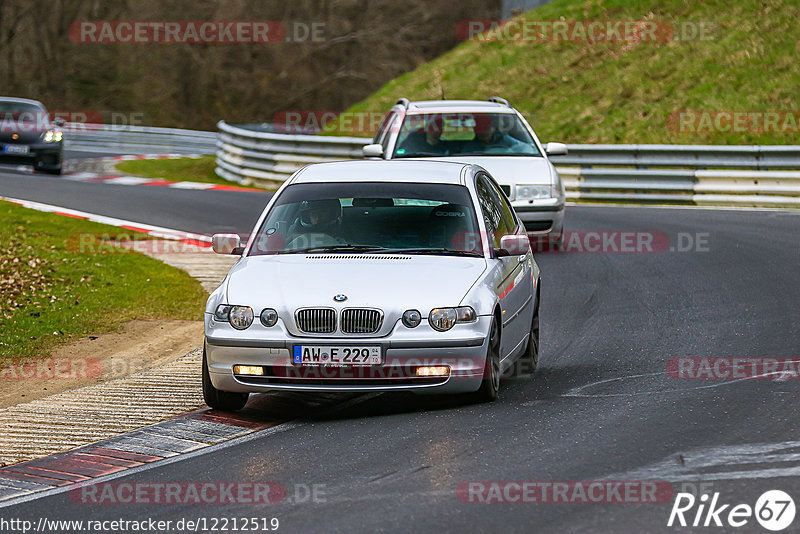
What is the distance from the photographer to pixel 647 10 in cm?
3247

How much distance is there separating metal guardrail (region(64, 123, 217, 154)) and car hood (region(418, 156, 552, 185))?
26.0 meters

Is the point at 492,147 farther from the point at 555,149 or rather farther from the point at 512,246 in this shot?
the point at 512,246

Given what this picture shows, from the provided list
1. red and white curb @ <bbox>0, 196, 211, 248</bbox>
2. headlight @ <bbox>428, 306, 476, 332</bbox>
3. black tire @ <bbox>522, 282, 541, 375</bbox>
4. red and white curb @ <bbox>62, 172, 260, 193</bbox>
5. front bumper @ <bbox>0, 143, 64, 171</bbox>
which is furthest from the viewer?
front bumper @ <bbox>0, 143, 64, 171</bbox>

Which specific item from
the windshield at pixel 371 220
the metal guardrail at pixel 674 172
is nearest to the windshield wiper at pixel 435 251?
the windshield at pixel 371 220

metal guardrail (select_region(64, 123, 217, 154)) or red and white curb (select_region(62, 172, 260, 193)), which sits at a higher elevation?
metal guardrail (select_region(64, 123, 217, 154))

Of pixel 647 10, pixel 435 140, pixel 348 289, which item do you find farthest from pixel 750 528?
pixel 647 10

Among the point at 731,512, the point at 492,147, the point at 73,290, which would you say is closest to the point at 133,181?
the point at 492,147

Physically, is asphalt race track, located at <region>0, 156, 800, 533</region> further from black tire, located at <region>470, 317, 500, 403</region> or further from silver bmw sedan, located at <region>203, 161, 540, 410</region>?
silver bmw sedan, located at <region>203, 161, 540, 410</region>

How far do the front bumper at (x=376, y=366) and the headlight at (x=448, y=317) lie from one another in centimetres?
3

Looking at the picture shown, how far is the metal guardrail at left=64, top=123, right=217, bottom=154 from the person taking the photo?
40.8 meters

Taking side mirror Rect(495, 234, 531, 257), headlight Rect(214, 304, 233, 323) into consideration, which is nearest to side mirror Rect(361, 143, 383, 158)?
side mirror Rect(495, 234, 531, 257)

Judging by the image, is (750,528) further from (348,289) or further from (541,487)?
(348,289)

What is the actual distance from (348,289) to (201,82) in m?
51.8

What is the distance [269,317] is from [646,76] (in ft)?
77.9
